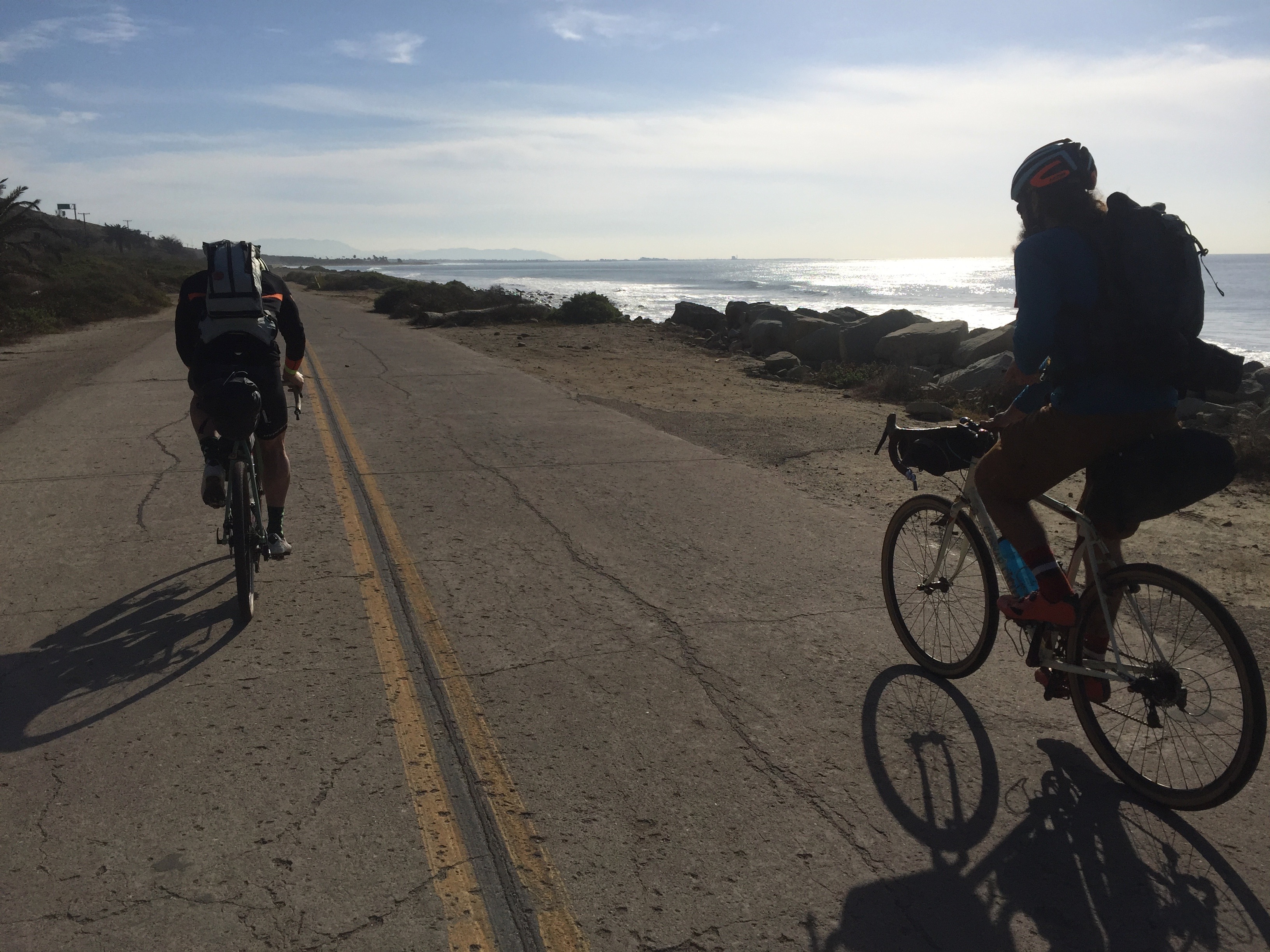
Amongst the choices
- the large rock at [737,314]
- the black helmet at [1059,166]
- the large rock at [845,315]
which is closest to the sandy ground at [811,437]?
the black helmet at [1059,166]

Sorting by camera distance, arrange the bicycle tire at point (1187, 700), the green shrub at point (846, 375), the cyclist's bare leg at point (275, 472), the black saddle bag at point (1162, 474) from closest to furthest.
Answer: the bicycle tire at point (1187, 700), the black saddle bag at point (1162, 474), the cyclist's bare leg at point (275, 472), the green shrub at point (846, 375)

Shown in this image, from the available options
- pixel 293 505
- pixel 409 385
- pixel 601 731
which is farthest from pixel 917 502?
pixel 409 385

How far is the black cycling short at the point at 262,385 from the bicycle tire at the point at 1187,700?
392cm

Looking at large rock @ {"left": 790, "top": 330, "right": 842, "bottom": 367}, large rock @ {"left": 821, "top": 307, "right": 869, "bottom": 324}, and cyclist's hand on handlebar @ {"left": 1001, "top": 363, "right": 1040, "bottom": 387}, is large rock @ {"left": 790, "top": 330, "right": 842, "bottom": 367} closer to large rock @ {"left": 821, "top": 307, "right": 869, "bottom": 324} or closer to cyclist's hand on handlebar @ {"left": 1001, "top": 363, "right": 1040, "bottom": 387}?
large rock @ {"left": 821, "top": 307, "right": 869, "bottom": 324}

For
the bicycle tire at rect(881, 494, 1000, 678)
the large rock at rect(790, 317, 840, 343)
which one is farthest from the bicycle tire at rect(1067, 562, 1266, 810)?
the large rock at rect(790, 317, 840, 343)

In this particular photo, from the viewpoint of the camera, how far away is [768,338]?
2500 centimetres

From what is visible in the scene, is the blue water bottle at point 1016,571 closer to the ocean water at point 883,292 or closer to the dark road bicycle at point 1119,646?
the dark road bicycle at point 1119,646

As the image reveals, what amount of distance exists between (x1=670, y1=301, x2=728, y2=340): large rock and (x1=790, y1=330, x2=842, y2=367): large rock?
694cm

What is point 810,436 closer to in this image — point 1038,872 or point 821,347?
point 1038,872

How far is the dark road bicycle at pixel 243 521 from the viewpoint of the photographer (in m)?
5.07

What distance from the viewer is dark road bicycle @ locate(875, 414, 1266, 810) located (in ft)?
10.6

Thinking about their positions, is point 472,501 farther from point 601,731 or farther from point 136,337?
point 136,337

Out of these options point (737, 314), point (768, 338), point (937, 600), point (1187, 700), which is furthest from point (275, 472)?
point (737, 314)

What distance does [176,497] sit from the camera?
762 centimetres
